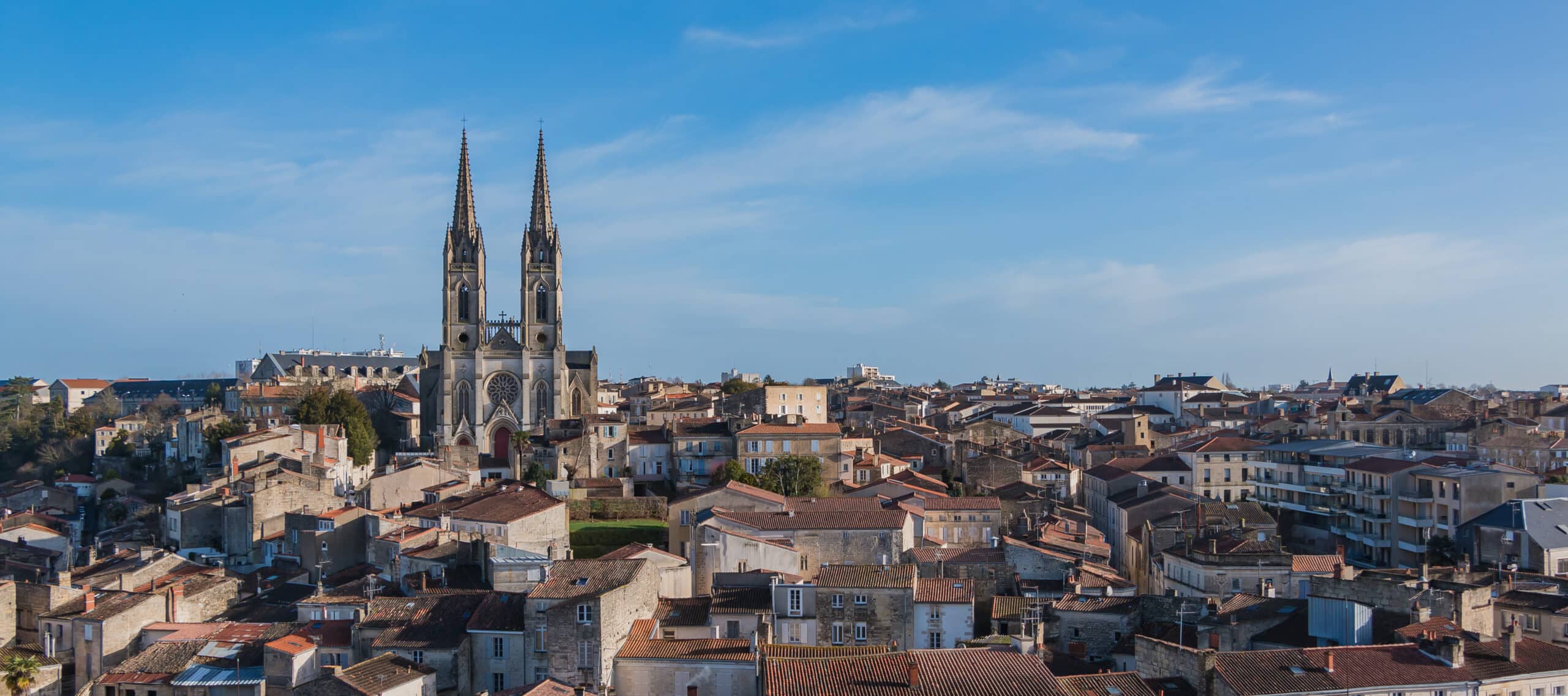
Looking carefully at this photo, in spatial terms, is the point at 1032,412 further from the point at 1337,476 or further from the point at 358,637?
the point at 358,637

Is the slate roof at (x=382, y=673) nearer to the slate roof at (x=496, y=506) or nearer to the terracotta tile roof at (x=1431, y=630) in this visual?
the slate roof at (x=496, y=506)

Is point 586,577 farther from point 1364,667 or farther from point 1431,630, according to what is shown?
point 1431,630

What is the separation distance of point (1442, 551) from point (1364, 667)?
28.7m

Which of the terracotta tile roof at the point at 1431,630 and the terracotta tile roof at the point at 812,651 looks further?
the terracotta tile roof at the point at 812,651

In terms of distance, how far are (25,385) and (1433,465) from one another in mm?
133011

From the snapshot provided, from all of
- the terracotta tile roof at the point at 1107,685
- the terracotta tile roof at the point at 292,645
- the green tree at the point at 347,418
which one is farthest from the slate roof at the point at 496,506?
the terracotta tile roof at the point at 1107,685

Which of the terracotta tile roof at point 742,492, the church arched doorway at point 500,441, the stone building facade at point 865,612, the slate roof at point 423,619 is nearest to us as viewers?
the slate roof at point 423,619

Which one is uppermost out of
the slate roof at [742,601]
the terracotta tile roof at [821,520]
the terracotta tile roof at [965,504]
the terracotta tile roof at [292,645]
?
the terracotta tile roof at [821,520]

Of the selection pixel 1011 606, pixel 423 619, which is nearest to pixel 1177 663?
pixel 1011 606

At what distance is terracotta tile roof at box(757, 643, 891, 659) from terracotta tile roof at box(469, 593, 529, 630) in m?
6.57

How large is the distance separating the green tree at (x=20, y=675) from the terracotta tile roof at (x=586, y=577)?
15.7 metres

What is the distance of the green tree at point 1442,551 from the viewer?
5397 cm

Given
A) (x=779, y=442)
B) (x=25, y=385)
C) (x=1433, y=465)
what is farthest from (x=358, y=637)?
(x=25, y=385)

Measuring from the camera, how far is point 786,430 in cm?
6606
